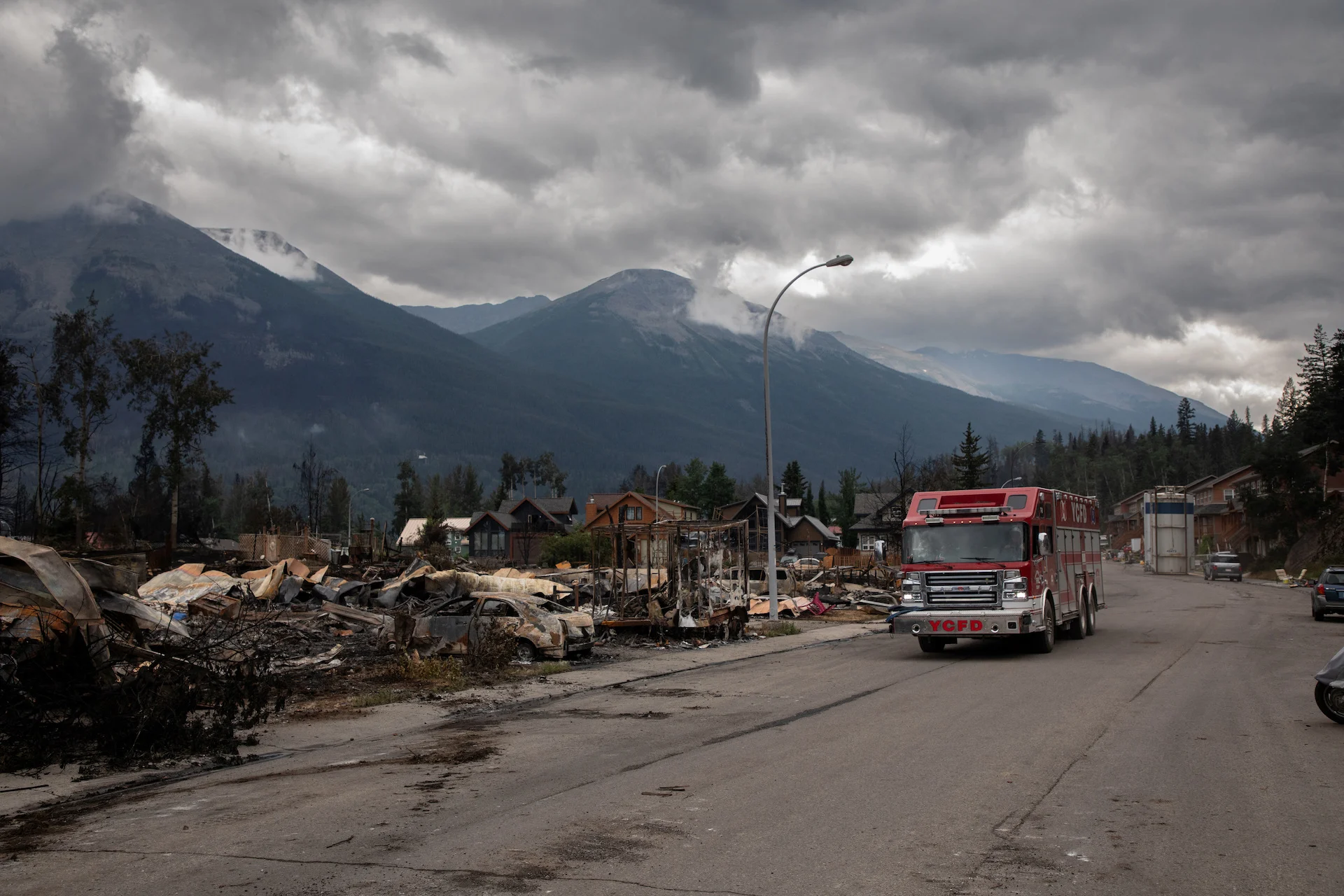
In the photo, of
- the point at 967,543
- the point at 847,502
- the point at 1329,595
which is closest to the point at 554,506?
the point at 847,502

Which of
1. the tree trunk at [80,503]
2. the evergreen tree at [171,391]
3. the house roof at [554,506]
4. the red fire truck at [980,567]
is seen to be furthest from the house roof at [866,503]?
the red fire truck at [980,567]

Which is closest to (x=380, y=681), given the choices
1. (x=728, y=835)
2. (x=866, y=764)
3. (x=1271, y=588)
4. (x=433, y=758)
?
(x=433, y=758)

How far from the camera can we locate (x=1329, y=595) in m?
30.7

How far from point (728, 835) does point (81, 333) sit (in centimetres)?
6543

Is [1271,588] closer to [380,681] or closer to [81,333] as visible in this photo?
[380,681]

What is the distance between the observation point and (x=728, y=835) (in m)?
7.38

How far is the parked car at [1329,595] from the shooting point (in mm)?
30516

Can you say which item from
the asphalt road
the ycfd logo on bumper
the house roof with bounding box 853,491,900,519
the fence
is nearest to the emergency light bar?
the ycfd logo on bumper

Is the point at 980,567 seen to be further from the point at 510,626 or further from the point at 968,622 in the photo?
the point at 510,626

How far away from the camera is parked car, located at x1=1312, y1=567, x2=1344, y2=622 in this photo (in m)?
30.5

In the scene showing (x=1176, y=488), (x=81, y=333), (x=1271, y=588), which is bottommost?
(x=1271, y=588)

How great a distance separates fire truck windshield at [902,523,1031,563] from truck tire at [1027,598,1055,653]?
170 cm

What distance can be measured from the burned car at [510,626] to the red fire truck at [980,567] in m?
6.48

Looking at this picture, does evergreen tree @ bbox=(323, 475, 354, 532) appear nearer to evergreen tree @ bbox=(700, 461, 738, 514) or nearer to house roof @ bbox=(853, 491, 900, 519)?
evergreen tree @ bbox=(700, 461, 738, 514)
